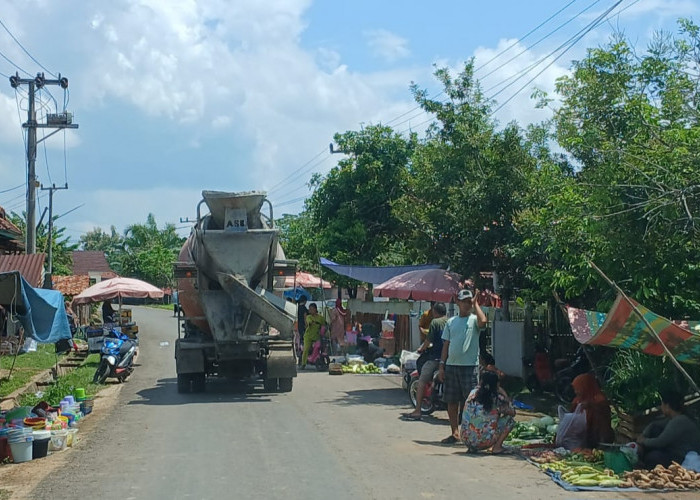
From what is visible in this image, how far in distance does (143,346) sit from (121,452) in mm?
20660

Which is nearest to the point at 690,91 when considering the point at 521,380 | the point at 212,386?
the point at 521,380

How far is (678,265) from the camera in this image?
10.6m

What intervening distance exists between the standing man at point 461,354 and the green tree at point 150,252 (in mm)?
66027

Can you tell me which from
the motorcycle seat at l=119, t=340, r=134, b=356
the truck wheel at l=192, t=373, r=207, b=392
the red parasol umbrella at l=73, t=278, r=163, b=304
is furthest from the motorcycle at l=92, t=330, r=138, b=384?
the red parasol umbrella at l=73, t=278, r=163, b=304

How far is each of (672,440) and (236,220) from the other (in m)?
8.92

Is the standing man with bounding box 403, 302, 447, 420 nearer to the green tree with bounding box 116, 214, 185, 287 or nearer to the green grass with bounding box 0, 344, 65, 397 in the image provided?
the green grass with bounding box 0, 344, 65, 397

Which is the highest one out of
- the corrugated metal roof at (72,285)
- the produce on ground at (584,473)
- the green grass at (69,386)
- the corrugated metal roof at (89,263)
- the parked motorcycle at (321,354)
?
the corrugated metal roof at (89,263)

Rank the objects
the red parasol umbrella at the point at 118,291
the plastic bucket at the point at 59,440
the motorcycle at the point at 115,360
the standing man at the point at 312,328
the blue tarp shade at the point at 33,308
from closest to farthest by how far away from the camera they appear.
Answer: the plastic bucket at the point at 59,440, the blue tarp shade at the point at 33,308, the motorcycle at the point at 115,360, the standing man at the point at 312,328, the red parasol umbrella at the point at 118,291

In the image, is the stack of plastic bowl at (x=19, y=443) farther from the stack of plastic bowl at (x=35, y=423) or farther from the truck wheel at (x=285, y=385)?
the truck wheel at (x=285, y=385)

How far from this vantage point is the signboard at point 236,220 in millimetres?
14781

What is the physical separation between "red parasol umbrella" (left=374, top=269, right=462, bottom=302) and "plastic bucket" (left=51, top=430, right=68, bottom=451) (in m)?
7.63

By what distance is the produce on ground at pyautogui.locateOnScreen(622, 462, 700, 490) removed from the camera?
7.71 metres

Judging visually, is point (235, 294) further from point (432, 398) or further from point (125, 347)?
point (125, 347)

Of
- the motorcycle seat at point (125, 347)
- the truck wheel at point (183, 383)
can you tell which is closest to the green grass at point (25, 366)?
the motorcycle seat at point (125, 347)
